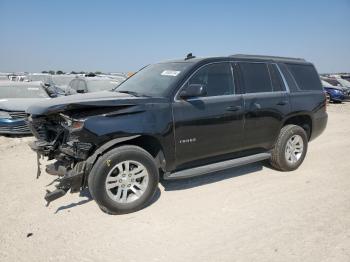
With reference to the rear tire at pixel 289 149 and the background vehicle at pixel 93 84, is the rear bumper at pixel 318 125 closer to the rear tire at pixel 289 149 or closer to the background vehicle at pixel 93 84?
the rear tire at pixel 289 149

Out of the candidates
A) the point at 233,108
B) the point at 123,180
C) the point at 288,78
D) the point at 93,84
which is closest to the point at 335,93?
the point at 93,84

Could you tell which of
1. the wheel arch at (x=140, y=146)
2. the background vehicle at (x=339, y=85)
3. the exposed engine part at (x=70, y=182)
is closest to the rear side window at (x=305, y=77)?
the wheel arch at (x=140, y=146)

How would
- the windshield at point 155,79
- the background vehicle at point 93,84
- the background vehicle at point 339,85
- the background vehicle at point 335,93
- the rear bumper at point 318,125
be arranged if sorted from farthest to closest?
1. the background vehicle at point 339,85
2. the background vehicle at point 335,93
3. the background vehicle at point 93,84
4. the rear bumper at point 318,125
5. the windshield at point 155,79

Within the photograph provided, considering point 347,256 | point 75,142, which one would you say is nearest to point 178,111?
point 75,142

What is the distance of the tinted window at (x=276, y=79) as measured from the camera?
555cm

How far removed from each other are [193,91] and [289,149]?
2496 mm

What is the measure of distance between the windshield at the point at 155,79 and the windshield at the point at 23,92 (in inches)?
244

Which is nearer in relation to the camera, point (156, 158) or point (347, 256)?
point (347, 256)

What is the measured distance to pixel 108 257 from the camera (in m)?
3.15

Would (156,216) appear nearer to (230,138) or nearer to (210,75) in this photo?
(230,138)

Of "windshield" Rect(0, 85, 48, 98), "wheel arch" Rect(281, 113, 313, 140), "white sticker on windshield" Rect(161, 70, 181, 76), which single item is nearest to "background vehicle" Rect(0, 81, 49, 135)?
"windshield" Rect(0, 85, 48, 98)

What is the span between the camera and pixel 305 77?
6.12 metres

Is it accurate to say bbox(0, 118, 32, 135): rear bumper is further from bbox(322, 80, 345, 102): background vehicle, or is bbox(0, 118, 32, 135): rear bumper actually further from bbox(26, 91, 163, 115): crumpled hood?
bbox(322, 80, 345, 102): background vehicle

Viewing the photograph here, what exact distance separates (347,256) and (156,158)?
244cm
